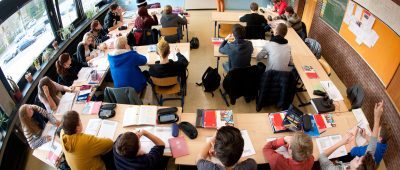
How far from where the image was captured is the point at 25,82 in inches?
156

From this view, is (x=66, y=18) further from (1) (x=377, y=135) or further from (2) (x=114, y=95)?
(1) (x=377, y=135)

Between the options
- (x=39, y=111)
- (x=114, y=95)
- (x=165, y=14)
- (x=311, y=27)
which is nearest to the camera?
(x=39, y=111)

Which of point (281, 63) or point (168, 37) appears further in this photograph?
point (168, 37)

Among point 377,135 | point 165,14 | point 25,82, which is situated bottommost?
point 25,82

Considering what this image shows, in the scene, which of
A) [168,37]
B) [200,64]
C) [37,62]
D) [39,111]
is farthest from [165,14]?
[39,111]

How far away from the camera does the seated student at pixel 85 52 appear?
14.2 feet

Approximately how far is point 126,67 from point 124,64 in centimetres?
6

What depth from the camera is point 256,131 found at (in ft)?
9.32

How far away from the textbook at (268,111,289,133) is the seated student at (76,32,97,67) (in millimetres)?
3087

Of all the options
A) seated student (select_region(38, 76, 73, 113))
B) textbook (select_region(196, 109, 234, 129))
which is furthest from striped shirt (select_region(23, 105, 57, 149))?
textbook (select_region(196, 109, 234, 129))

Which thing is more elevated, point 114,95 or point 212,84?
point 114,95

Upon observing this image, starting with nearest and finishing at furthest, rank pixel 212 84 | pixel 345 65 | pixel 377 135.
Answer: pixel 377 135 → pixel 212 84 → pixel 345 65

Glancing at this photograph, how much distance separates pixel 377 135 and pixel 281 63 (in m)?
1.65

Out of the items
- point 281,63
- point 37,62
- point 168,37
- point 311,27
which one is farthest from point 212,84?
point 311,27
